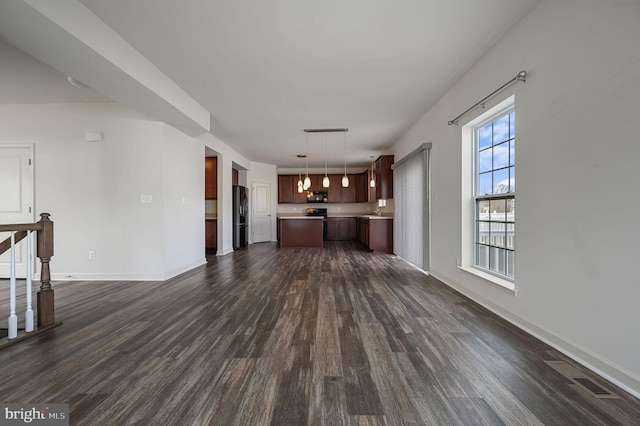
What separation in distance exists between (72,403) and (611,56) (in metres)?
3.73

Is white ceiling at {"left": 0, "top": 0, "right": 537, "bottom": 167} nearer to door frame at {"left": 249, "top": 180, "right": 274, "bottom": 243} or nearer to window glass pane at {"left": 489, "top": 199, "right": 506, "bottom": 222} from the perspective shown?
window glass pane at {"left": 489, "top": 199, "right": 506, "bottom": 222}

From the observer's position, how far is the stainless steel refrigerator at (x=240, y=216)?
787cm

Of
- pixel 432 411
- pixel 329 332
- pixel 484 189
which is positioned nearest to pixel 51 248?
pixel 329 332

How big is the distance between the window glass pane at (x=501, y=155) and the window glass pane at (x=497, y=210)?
386 mm

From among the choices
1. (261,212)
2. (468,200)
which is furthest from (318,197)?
(468,200)

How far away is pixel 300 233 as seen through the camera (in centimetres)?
819

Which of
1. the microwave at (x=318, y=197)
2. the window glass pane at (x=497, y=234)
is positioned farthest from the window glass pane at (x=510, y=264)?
the microwave at (x=318, y=197)

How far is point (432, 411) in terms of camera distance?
1.41 m

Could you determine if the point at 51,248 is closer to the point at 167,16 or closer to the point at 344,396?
the point at 167,16

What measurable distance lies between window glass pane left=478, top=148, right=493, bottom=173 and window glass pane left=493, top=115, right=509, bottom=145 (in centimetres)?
16

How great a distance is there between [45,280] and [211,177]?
5129 mm

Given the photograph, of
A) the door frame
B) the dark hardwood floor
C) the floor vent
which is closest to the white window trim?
the dark hardwood floor

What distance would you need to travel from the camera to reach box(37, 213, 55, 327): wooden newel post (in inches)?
98.6

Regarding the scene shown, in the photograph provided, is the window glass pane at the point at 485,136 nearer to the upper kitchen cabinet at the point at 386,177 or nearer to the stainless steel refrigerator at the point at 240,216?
the upper kitchen cabinet at the point at 386,177
